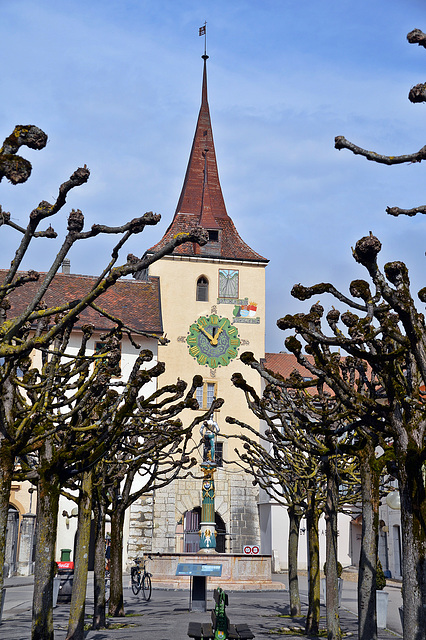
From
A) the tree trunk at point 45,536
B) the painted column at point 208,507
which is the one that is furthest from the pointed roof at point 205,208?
the tree trunk at point 45,536

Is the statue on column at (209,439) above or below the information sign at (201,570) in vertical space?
above

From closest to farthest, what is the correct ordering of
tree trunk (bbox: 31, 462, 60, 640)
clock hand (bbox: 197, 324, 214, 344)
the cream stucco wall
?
tree trunk (bbox: 31, 462, 60, 640) → the cream stucco wall → clock hand (bbox: 197, 324, 214, 344)

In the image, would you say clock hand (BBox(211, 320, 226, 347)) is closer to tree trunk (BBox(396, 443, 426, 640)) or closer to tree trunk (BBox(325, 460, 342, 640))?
tree trunk (BBox(325, 460, 342, 640))

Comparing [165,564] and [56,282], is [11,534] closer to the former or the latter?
[165,564]

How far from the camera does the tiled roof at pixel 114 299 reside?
117 feet

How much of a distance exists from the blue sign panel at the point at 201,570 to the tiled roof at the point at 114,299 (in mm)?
17738

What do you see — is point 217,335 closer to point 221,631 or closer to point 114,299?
point 114,299

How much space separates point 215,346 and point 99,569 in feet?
74.8

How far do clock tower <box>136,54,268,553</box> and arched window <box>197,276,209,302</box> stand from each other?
2.0 inches

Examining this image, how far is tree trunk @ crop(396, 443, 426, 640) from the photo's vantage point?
782 cm

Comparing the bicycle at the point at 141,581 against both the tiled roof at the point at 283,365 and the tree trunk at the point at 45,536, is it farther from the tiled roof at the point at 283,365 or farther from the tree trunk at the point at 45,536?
the tiled roof at the point at 283,365

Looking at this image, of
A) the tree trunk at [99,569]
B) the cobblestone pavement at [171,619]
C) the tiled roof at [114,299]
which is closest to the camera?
the cobblestone pavement at [171,619]

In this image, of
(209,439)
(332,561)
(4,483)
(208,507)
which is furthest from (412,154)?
(208,507)

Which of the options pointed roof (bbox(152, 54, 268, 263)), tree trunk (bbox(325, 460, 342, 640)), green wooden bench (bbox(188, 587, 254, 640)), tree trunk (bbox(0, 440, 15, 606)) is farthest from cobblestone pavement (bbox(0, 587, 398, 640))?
pointed roof (bbox(152, 54, 268, 263))
